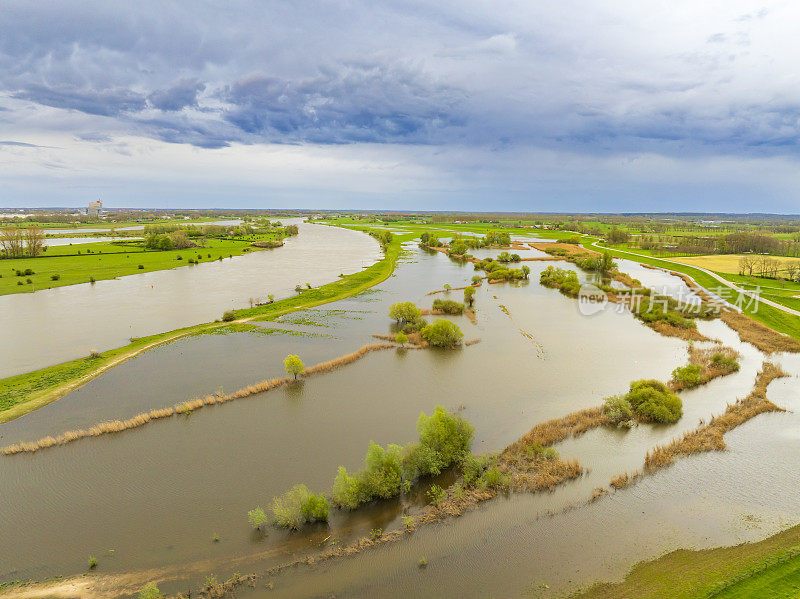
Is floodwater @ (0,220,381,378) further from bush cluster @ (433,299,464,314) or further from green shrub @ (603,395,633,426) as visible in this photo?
green shrub @ (603,395,633,426)

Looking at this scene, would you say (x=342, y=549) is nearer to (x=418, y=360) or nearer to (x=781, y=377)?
(x=418, y=360)

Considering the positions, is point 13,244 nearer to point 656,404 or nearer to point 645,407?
point 645,407

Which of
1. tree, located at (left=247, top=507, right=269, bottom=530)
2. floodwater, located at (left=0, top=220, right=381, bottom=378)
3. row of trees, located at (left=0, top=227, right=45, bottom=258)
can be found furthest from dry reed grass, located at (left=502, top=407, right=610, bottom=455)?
row of trees, located at (left=0, top=227, right=45, bottom=258)

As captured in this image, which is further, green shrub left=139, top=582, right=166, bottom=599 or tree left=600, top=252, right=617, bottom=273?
tree left=600, top=252, right=617, bottom=273

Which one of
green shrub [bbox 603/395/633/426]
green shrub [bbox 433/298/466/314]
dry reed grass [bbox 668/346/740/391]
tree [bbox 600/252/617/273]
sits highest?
tree [bbox 600/252/617/273]

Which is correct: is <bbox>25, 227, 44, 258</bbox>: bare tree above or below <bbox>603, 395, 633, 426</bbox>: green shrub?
above

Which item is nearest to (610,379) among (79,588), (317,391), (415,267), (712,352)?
(712,352)
